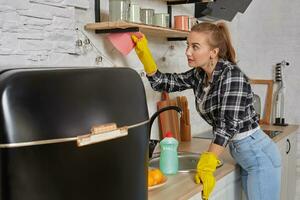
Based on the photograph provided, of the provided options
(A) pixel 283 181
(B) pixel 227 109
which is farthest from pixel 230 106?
(A) pixel 283 181

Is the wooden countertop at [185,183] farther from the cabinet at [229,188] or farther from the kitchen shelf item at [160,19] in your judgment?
the kitchen shelf item at [160,19]

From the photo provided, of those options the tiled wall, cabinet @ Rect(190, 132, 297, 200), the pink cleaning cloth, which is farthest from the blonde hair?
cabinet @ Rect(190, 132, 297, 200)

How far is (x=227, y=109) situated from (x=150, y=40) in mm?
754

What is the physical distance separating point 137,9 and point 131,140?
37.6 inches

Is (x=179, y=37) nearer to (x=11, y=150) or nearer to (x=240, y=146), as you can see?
(x=240, y=146)

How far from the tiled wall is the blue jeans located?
62 cm

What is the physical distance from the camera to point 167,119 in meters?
→ 2.26

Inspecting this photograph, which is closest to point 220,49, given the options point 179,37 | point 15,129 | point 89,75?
point 179,37

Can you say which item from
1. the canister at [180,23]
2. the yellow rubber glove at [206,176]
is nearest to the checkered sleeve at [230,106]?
the yellow rubber glove at [206,176]

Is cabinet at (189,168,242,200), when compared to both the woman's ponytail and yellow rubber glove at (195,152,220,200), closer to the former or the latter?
yellow rubber glove at (195,152,220,200)

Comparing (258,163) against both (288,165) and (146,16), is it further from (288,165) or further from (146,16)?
(288,165)

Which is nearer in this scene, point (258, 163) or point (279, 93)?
point (258, 163)

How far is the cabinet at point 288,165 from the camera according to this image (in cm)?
253

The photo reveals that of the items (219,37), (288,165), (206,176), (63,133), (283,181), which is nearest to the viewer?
(63,133)
